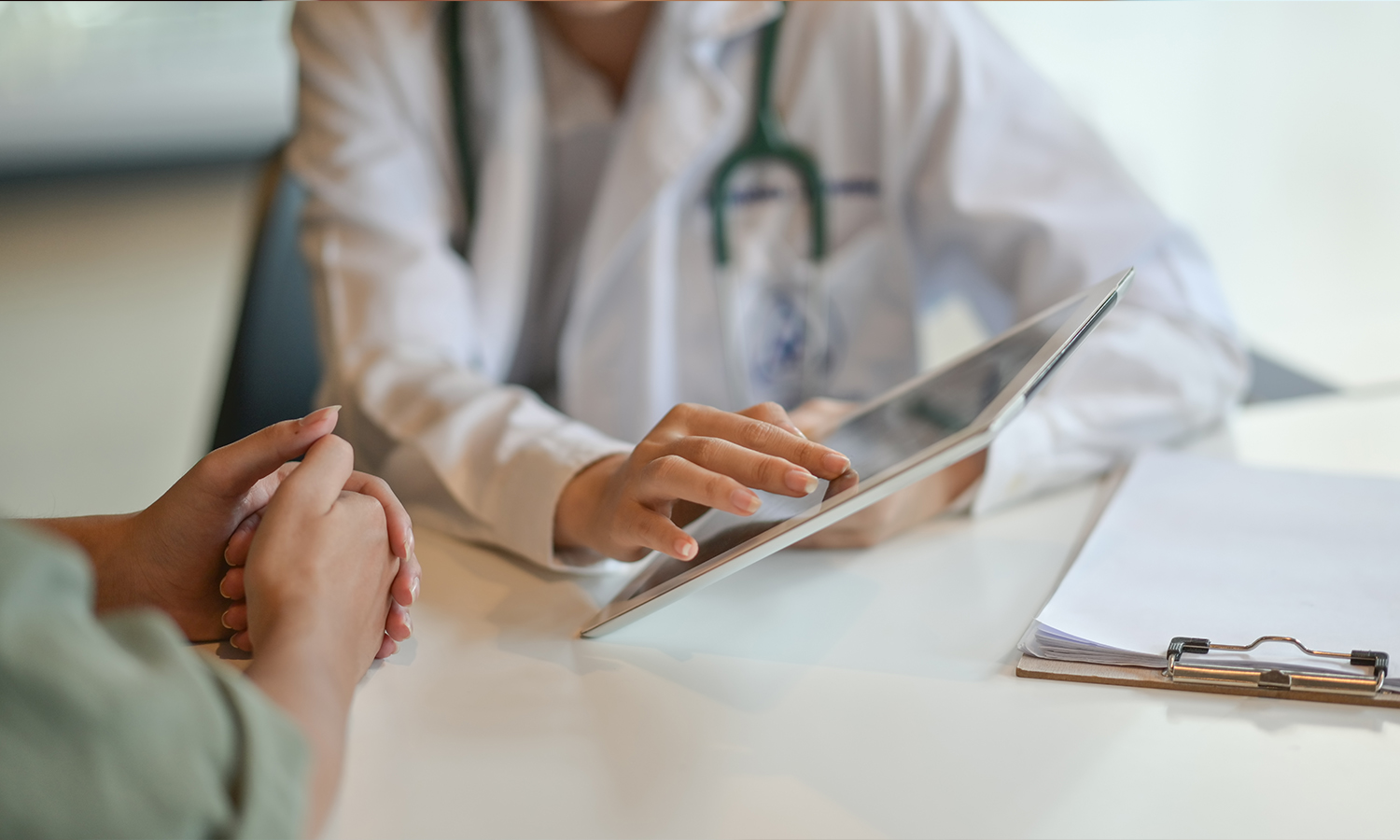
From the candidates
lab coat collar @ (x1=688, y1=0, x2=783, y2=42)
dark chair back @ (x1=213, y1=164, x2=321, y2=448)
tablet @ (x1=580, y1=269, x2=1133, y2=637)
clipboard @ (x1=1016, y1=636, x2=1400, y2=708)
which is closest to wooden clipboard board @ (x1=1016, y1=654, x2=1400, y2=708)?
clipboard @ (x1=1016, y1=636, x2=1400, y2=708)

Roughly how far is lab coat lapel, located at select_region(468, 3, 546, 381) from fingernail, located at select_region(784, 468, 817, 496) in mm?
517

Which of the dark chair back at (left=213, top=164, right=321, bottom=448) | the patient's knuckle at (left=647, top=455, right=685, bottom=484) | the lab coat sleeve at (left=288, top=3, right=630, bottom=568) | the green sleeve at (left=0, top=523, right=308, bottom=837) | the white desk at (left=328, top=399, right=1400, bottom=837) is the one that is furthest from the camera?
the dark chair back at (left=213, top=164, right=321, bottom=448)

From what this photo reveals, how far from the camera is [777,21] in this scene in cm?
84

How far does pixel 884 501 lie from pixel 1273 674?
8.5 inches

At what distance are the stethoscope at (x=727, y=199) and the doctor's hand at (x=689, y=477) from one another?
334 millimetres

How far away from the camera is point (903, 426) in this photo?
19.5 inches

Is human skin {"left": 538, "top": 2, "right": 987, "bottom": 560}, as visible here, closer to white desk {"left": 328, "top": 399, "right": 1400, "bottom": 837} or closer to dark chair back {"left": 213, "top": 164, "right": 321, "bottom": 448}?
white desk {"left": 328, "top": 399, "right": 1400, "bottom": 837}

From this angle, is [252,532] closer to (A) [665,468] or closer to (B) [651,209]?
(A) [665,468]

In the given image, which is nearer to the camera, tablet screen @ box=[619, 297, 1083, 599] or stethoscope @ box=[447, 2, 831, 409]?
tablet screen @ box=[619, 297, 1083, 599]

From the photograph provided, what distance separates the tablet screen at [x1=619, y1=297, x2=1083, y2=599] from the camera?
42cm

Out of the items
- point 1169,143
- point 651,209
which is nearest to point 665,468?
point 651,209

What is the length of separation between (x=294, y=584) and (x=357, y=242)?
526 millimetres

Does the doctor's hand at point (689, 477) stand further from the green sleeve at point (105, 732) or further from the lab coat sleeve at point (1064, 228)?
the lab coat sleeve at point (1064, 228)

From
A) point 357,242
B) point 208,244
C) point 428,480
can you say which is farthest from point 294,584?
point 208,244
